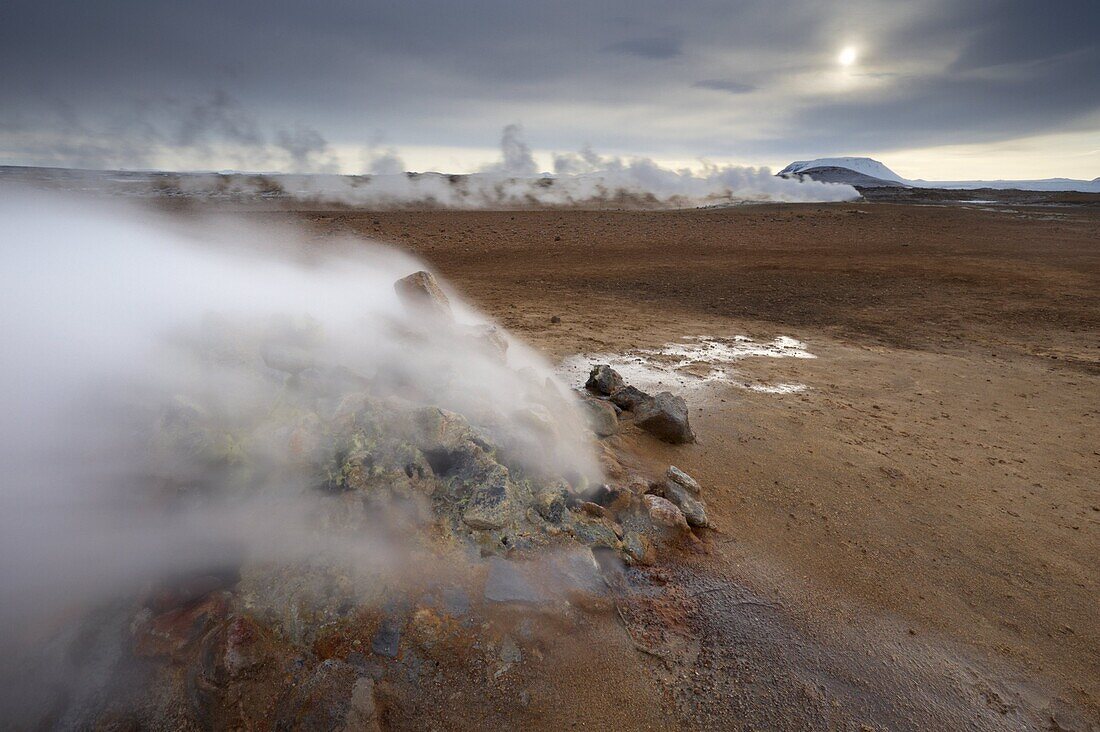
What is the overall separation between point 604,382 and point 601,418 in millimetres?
1138

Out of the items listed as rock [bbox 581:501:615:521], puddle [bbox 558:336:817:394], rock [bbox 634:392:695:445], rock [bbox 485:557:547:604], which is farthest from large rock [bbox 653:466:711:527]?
puddle [bbox 558:336:817:394]

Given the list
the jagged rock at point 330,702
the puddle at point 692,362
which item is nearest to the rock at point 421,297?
the puddle at point 692,362

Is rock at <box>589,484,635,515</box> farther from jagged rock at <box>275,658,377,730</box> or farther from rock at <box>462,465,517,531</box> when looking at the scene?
jagged rock at <box>275,658,377,730</box>

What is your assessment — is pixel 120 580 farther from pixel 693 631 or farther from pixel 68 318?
pixel 693 631

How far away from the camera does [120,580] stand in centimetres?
299

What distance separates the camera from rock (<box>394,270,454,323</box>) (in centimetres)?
620

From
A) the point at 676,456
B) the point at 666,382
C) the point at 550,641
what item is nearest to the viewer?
the point at 550,641

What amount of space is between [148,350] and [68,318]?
0.74 m

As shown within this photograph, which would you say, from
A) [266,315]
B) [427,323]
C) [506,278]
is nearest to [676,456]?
[427,323]

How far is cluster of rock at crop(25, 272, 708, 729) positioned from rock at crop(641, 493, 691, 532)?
0.02 meters

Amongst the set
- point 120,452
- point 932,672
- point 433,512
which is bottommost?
point 932,672

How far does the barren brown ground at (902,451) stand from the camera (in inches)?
145

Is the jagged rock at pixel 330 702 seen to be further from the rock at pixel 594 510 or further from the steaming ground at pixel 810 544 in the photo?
the rock at pixel 594 510

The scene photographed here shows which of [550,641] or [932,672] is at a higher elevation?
[550,641]
